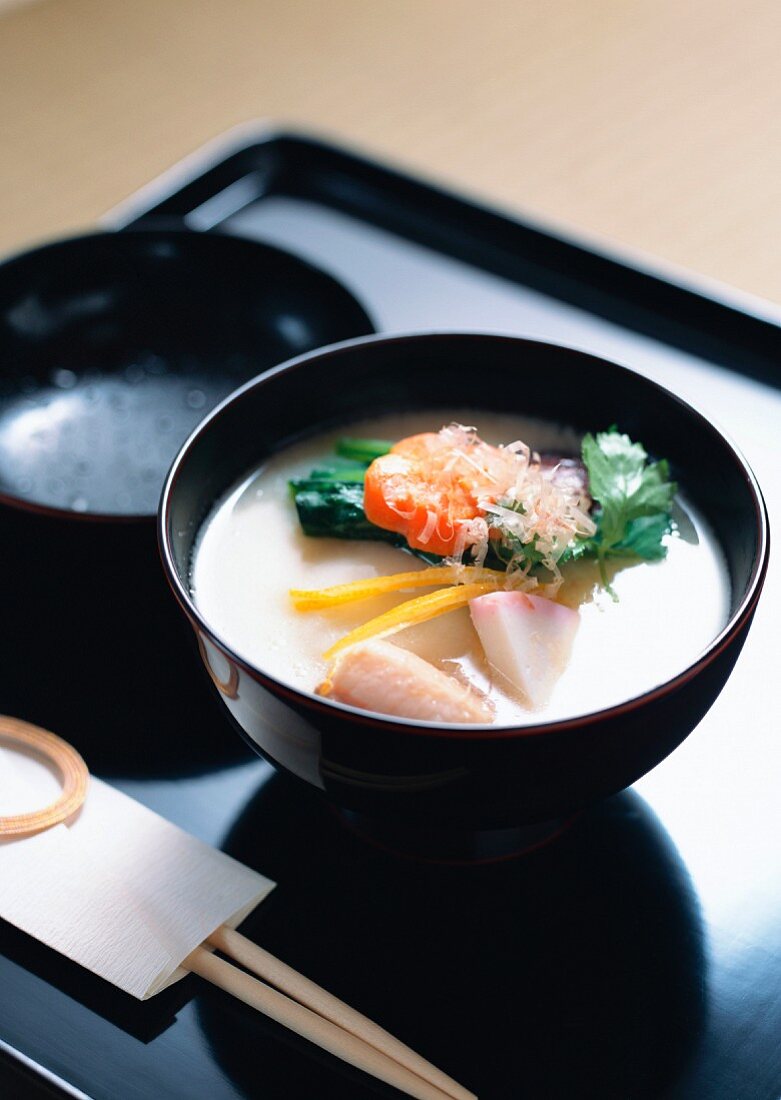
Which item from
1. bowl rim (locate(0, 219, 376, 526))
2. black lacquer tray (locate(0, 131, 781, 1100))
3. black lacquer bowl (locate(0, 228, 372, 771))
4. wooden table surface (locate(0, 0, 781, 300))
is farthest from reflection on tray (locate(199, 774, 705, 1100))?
wooden table surface (locate(0, 0, 781, 300))

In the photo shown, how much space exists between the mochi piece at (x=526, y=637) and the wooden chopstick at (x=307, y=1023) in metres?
0.29

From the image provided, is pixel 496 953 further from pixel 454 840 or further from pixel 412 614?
pixel 412 614

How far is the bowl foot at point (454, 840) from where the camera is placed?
108 cm

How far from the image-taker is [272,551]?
3.89 ft

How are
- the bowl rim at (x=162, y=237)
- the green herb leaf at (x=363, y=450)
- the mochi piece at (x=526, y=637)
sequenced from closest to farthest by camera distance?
1. the mochi piece at (x=526, y=637)
2. the green herb leaf at (x=363, y=450)
3. the bowl rim at (x=162, y=237)

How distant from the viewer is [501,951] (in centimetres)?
104

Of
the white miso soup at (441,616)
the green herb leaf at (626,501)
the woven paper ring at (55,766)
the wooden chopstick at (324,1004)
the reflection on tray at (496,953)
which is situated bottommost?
the reflection on tray at (496,953)

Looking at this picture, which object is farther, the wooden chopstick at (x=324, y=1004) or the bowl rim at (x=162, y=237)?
the bowl rim at (x=162, y=237)

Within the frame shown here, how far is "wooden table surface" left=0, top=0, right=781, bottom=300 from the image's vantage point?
232 centimetres

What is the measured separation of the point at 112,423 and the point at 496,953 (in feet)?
2.96

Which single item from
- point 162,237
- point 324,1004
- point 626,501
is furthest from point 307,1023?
point 162,237

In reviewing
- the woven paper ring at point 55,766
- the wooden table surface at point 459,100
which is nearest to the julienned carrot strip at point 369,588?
the woven paper ring at point 55,766

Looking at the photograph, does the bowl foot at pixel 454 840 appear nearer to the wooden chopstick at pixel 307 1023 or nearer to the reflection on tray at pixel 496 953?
the reflection on tray at pixel 496 953

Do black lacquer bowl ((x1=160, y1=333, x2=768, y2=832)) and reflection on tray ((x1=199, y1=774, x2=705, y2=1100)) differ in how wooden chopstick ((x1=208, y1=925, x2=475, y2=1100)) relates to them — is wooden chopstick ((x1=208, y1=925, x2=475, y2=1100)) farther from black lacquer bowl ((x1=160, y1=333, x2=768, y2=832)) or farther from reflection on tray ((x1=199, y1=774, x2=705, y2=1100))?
black lacquer bowl ((x1=160, y1=333, x2=768, y2=832))
